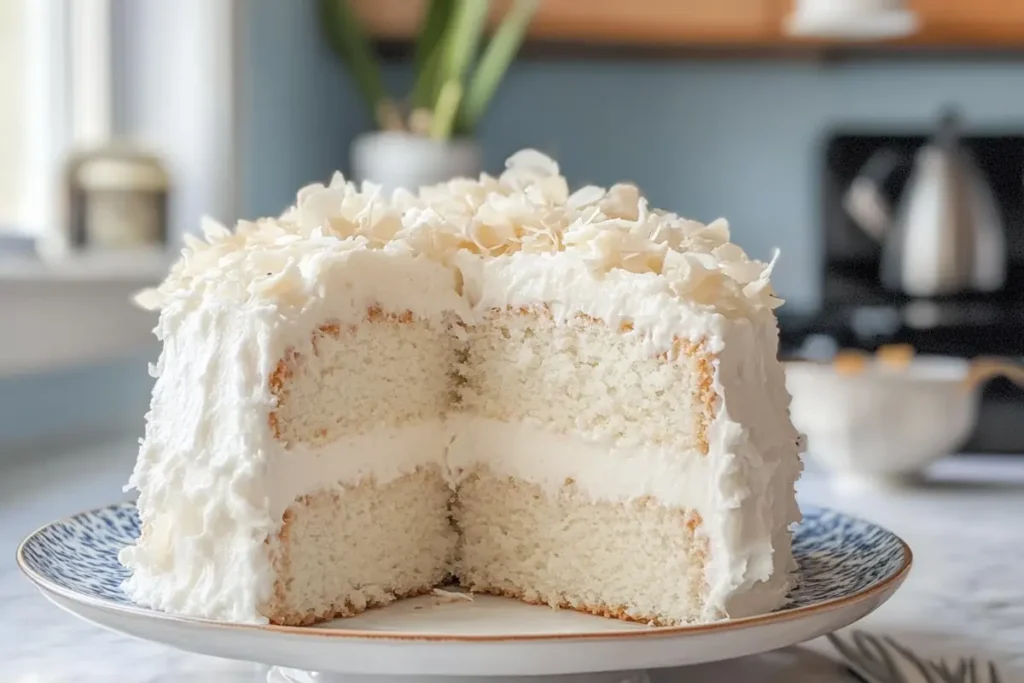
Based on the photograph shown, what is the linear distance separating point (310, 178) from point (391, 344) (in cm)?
206

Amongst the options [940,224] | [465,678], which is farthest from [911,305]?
[465,678]

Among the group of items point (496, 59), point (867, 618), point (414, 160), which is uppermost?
point (496, 59)

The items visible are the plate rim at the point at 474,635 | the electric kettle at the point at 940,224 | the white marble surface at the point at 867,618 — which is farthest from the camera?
the electric kettle at the point at 940,224

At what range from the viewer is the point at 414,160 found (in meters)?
2.77

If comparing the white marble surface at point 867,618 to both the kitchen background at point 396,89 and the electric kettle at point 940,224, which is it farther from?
the electric kettle at point 940,224

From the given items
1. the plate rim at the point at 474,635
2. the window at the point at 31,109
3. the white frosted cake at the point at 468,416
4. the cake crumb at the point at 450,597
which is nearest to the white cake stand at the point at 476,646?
the plate rim at the point at 474,635

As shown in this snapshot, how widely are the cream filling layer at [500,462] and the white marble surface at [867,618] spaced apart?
15cm

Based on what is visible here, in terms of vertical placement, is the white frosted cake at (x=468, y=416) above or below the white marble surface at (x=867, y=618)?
above

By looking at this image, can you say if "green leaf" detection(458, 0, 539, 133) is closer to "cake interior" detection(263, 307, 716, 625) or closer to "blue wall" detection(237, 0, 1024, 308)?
"blue wall" detection(237, 0, 1024, 308)

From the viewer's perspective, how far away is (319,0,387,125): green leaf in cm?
289

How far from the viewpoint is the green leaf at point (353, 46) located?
2.89 metres

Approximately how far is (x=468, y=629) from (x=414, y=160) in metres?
1.93

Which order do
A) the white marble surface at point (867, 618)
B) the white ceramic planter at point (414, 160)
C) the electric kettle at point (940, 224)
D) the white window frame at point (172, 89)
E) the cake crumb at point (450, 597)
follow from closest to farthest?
the white marble surface at point (867, 618) < the cake crumb at point (450, 597) < the white window frame at point (172, 89) < the white ceramic planter at point (414, 160) < the electric kettle at point (940, 224)

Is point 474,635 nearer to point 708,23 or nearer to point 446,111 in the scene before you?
point 446,111
